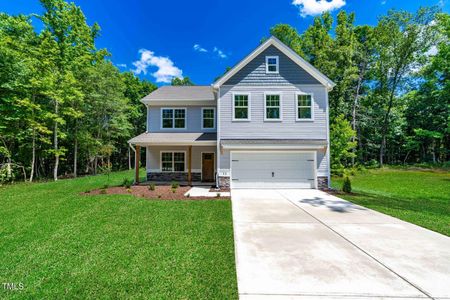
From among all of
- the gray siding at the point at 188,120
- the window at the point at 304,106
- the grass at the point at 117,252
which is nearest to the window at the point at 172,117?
the gray siding at the point at 188,120

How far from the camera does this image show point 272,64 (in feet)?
40.5

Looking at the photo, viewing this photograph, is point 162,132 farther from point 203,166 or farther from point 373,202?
point 373,202

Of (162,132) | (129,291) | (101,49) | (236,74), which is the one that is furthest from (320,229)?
(101,49)

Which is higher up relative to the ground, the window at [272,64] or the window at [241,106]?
the window at [272,64]

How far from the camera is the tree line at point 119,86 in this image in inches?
605

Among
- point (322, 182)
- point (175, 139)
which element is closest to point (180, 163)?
point (175, 139)

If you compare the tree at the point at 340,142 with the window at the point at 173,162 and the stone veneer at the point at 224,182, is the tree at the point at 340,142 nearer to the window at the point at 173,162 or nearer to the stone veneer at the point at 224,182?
the stone veneer at the point at 224,182

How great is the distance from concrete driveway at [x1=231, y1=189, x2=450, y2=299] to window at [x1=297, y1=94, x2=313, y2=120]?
260 inches

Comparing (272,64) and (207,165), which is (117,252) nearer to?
(207,165)

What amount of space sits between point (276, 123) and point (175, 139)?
5905 mm

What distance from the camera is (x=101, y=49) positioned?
24703 millimetres

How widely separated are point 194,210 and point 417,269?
216 inches

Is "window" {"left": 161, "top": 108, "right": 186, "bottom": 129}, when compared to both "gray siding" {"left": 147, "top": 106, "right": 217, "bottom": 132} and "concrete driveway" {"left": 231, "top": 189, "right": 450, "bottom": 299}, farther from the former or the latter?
"concrete driveway" {"left": 231, "top": 189, "right": 450, "bottom": 299}

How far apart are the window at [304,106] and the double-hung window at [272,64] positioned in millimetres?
2001
